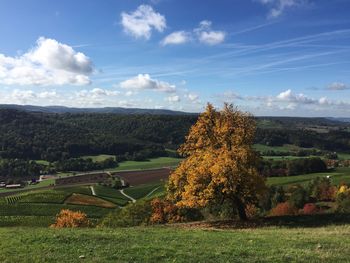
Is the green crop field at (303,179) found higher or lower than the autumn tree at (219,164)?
lower

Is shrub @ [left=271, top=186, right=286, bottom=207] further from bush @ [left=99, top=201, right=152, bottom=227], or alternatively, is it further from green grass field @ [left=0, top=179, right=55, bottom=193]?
green grass field @ [left=0, top=179, right=55, bottom=193]

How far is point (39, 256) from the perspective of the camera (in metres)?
16.9

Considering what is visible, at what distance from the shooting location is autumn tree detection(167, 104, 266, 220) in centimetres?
3328

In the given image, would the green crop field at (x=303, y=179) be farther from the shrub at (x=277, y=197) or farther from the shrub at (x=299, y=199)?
the shrub at (x=299, y=199)

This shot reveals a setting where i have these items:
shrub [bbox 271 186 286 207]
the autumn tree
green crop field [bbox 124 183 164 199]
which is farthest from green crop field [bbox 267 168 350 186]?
the autumn tree

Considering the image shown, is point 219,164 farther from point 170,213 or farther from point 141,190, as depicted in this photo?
point 141,190

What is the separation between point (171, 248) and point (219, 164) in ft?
49.1

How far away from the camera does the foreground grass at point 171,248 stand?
16.8m

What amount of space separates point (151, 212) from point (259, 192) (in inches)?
→ 1865

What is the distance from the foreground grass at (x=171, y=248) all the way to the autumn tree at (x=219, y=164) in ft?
31.7

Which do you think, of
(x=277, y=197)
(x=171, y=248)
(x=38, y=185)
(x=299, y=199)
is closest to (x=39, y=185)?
(x=38, y=185)

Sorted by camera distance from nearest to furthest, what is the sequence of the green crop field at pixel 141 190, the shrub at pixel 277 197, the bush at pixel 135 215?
the bush at pixel 135 215
the shrub at pixel 277 197
the green crop field at pixel 141 190

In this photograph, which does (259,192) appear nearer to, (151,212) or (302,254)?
(302,254)

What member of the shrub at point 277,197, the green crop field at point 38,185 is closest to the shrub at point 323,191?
the shrub at point 277,197
